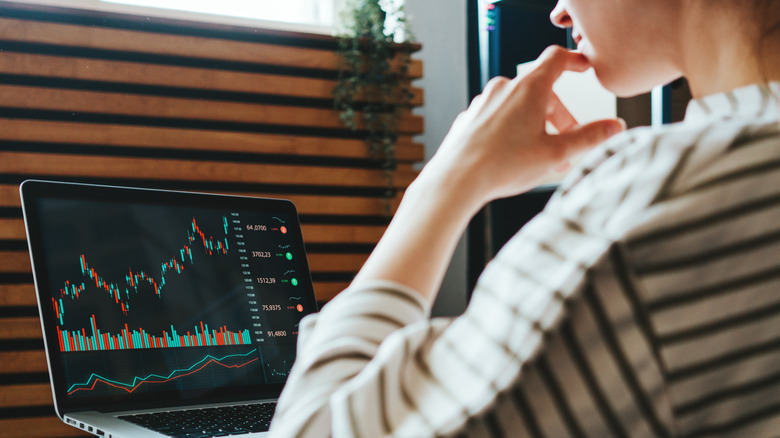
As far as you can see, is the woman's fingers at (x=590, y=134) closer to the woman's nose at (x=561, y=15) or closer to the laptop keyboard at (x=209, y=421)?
the woman's nose at (x=561, y=15)

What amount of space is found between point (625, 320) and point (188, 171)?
300cm

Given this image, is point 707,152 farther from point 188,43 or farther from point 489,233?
point 188,43

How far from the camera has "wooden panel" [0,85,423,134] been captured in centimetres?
286

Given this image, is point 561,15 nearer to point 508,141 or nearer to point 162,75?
point 508,141

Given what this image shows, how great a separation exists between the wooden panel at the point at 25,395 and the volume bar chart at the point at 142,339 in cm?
202

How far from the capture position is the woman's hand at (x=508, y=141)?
0.55 metres

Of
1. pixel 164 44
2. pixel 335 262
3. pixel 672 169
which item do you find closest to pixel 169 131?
pixel 164 44

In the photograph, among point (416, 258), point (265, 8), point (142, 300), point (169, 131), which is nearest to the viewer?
point (416, 258)

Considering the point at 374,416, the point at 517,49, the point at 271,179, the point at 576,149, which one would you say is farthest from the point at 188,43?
the point at 374,416

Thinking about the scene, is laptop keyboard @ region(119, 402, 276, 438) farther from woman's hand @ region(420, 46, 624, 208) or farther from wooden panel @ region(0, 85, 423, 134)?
wooden panel @ region(0, 85, 423, 134)

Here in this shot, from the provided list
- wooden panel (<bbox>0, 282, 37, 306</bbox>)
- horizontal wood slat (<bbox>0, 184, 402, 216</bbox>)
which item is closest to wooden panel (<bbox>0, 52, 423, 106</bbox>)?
horizontal wood slat (<bbox>0, 184, 402, 216</bbox>)

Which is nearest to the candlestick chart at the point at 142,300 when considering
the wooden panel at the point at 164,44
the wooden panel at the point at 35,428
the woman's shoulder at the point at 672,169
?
the woman's shoulder at the point at 672,169

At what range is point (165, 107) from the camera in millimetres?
3107

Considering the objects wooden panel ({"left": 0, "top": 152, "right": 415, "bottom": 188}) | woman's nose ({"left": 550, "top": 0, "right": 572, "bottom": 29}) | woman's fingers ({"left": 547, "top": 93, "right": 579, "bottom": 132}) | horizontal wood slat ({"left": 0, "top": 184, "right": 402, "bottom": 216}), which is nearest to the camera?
woman's nose ({"left": 550, "top": 0, "right": 572, "bottom": 29})
